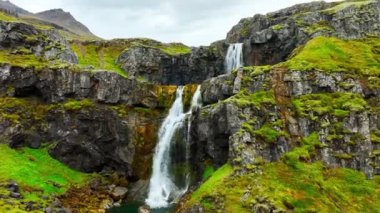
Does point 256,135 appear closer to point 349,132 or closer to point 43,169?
point 349,132

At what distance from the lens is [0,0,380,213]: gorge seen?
46281 mm

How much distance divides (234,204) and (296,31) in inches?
1819

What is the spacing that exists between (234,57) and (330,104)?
3676cm

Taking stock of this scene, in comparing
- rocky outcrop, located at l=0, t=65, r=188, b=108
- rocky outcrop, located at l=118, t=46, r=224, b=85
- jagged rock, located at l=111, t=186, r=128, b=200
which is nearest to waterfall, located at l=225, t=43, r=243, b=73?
rocky outcrop, located at l=118, t=46, r=224, b=85

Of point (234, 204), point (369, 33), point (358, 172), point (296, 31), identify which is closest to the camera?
point (234, 204)

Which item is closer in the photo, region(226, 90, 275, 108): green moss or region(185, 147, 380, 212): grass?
region(185, 147, 380, 212): grass

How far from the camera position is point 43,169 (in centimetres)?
5956

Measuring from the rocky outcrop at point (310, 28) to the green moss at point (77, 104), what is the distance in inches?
1307

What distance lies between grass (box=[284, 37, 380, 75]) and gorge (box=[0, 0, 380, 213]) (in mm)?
302

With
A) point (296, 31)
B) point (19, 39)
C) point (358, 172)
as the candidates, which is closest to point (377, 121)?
point (358, 172)

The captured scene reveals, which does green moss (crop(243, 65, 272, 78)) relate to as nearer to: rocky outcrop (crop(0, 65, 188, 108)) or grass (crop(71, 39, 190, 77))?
rocky outcrop (crop(0, 65, 188, 108))

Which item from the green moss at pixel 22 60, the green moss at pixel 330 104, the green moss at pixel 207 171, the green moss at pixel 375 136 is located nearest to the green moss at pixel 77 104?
the green moss at pixel 22 60

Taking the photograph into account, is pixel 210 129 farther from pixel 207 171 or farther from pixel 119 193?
pixel 119 193

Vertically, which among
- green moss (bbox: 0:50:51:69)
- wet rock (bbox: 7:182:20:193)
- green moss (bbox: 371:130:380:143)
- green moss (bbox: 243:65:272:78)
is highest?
green moss (bbox: 0:50:51:69)
